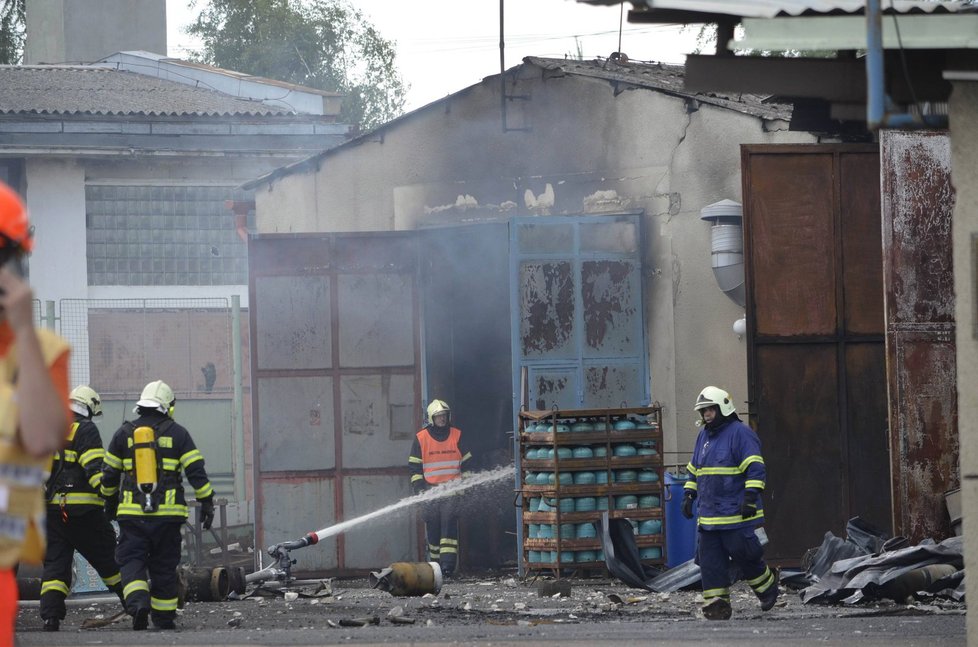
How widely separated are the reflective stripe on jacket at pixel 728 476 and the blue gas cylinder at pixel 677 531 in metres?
2.42

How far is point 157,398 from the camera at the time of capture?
9.92 m

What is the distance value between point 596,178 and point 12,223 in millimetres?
11324

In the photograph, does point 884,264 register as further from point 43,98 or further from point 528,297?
point 43,98

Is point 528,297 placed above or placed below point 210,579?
above

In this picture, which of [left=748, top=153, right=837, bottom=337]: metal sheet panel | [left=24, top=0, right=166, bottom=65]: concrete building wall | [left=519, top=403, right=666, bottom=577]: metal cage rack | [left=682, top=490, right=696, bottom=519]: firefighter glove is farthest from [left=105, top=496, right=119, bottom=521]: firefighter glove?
[left=24, top=0, right=166, bottom=65]: concrete building wall

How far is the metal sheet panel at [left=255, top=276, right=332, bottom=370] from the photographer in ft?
46.7

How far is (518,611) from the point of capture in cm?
1049

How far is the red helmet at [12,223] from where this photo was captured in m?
3.06

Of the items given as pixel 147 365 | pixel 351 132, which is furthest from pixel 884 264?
pixel 351 132

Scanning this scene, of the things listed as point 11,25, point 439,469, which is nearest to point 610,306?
point 439,469

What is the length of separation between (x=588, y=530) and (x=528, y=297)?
242 cm

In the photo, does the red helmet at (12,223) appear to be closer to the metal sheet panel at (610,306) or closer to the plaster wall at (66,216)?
the metal sheet panel at (610,306)

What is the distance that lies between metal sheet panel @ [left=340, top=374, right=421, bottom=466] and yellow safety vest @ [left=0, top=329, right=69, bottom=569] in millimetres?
11161

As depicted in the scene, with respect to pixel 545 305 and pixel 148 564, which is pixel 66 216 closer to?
pixel 545 305
